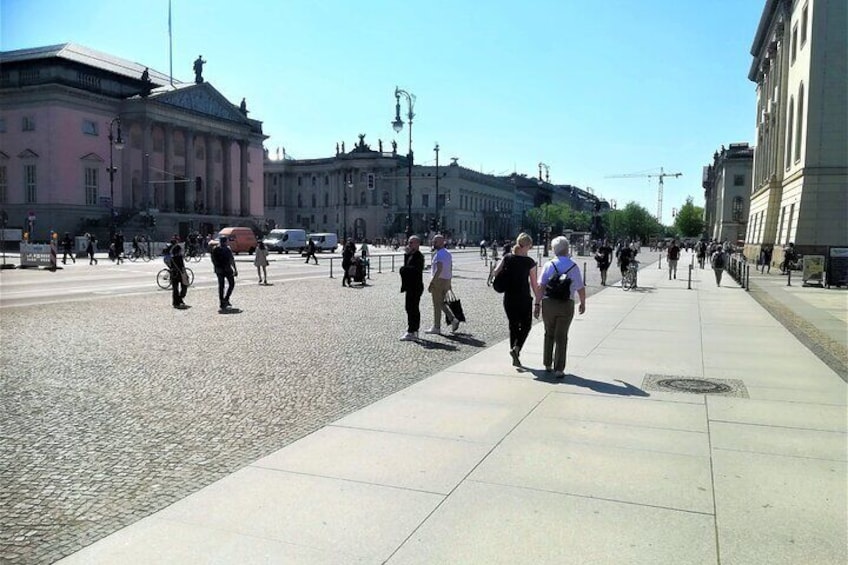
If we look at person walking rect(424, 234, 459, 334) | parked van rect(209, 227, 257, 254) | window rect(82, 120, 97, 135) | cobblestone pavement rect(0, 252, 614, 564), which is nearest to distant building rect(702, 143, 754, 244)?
parked van rect(209, 227, 257, 254)

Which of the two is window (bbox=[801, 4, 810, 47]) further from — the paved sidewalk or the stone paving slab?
the stone paving slab

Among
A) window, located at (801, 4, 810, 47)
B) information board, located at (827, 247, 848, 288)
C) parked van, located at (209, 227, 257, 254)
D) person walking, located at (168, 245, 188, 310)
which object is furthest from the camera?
parked van, located at (209, 227, 257, 254)

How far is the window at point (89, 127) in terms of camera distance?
2653 inches

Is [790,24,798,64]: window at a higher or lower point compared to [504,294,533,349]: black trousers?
higher

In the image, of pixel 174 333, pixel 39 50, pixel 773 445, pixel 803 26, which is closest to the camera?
pixel 773 445

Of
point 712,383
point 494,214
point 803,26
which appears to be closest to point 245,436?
point 712,383

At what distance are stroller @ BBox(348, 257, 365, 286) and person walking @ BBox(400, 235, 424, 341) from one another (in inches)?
503

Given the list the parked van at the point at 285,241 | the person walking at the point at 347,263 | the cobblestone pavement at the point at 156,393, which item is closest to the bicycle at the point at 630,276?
the person walking at the point at 347,263

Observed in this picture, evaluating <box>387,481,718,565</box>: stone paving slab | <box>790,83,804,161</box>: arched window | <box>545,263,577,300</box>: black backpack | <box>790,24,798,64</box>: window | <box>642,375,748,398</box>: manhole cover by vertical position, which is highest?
<box>790,24,798,64</box>: window

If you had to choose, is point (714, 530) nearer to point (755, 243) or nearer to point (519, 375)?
point (519, 375)

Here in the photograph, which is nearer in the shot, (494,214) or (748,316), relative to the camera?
(748,316)

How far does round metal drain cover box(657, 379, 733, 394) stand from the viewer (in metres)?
8.17

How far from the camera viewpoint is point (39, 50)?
70.4 meters

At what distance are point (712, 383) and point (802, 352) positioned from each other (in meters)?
3.52
